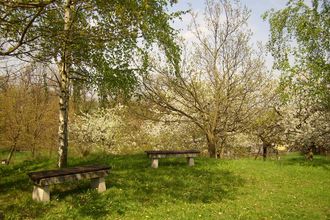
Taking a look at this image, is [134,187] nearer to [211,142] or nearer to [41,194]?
[41,194]

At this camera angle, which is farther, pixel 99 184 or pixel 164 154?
pixel 164 154

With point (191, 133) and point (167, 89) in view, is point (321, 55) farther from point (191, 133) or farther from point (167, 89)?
point (191, 133)

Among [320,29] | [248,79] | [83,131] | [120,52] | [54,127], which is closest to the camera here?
[120,52]

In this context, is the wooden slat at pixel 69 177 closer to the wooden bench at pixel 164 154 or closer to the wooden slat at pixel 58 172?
the wooden slat at pixel 58 172

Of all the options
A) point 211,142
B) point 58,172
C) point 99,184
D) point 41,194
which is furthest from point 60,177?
point 211,142

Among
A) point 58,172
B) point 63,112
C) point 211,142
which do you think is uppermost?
point 63,112

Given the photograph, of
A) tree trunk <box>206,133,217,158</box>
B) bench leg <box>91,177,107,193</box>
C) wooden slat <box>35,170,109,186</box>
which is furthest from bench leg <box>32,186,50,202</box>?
tree trunk <box>206,133,217,158</box>

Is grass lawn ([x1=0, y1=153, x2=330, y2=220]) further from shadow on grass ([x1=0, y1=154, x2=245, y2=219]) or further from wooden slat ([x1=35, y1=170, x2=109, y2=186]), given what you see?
wooden slat ([x1=35, y1=170, x2=109, y2=186])

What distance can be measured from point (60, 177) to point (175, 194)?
359 cm

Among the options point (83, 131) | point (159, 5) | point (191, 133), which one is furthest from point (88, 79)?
point (83, 131)

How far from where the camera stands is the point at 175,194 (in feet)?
34.2

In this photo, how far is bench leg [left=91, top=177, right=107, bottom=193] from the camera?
1031 centimetres

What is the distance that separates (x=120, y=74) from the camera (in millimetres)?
12438

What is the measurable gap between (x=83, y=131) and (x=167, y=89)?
17801mm
